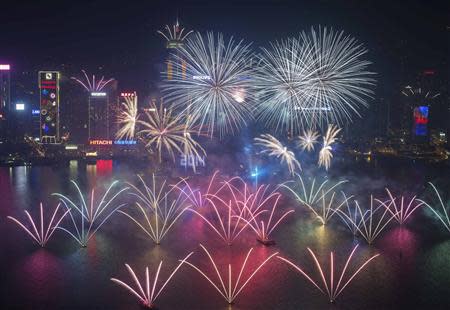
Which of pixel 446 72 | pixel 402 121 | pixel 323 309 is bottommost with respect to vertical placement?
pixel 323 309

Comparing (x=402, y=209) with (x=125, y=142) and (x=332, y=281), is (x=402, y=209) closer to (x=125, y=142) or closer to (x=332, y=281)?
(x=332, y=281)

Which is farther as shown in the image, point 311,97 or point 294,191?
point 294,191

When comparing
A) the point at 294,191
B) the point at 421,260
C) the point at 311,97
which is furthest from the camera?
the point at 294,191

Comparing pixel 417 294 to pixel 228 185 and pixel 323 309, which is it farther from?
pixel 228 185

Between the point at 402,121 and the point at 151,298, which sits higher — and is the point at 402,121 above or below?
above

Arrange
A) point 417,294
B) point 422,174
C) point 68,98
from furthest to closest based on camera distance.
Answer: point 68,98 → point 422,174 → point 417,294

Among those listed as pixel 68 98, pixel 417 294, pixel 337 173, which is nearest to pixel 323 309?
pixel 417 294

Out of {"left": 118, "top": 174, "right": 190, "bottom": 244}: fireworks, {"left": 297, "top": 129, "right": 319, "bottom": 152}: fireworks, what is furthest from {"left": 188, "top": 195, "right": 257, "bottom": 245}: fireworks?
{"left": 297, "top": 129, "right": 319, "bottom": 152}: fireworks
